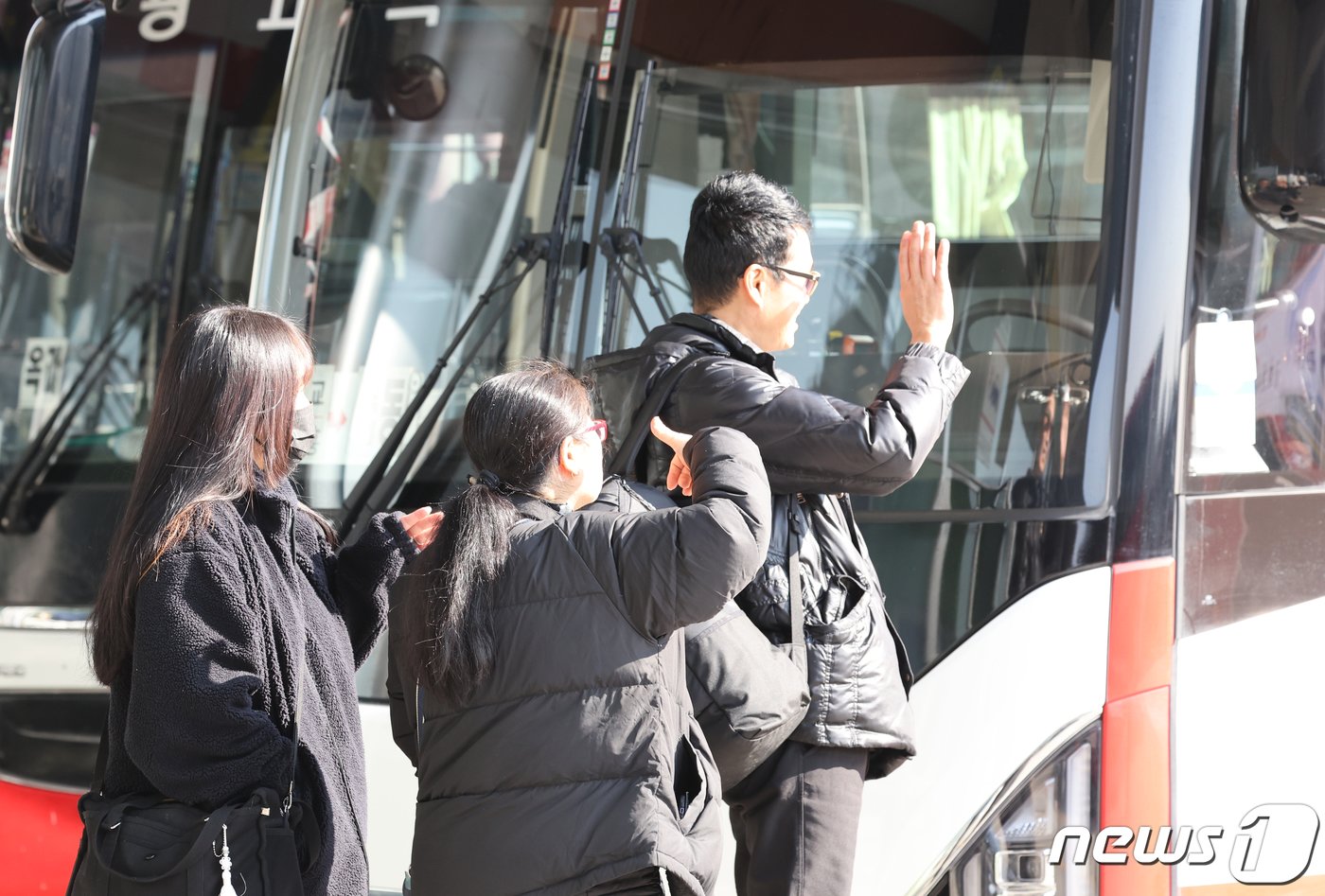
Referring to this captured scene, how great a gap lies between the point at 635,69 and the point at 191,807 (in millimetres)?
1915

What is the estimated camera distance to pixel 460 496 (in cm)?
198

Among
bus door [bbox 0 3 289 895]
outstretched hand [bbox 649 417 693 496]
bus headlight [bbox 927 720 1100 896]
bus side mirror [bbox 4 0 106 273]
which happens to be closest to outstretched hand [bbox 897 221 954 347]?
outstretched hand [bbox 649 417 693 496]

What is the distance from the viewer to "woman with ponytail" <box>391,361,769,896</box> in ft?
5.95

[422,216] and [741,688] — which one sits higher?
[422,216]

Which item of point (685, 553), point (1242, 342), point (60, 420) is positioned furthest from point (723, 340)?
point (60, 420)

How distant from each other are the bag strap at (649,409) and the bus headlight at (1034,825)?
81cm

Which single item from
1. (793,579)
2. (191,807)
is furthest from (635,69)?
(191,807)

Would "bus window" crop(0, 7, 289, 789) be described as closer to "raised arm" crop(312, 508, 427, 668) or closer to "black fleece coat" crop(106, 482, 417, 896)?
"raised arm" crop(312, 508, 427, 668)

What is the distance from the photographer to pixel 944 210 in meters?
2.91

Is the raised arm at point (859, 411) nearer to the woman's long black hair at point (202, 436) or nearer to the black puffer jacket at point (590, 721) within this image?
the black puffer jacket at point (590, 721)

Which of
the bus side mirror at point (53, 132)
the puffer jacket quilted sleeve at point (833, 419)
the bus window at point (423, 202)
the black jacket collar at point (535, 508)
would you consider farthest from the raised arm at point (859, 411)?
the bus side mirror at point (53, 132)

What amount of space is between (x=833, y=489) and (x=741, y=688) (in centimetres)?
33

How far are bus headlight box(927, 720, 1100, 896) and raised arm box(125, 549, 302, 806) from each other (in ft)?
3.70

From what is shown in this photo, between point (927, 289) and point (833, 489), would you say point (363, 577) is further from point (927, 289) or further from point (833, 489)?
point (927, 289)
